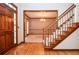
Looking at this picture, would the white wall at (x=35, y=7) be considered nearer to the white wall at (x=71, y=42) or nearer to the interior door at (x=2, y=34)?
the white wall at (x=71, y=42)

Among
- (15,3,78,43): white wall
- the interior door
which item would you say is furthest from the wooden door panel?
(15,3,78,43): white wall

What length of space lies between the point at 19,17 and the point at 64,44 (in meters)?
3.44

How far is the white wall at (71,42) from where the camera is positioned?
688 centimetres

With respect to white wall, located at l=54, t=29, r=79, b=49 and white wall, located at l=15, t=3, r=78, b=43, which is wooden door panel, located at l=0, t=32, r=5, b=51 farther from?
white wall, located at l=15, t=3, r=78, b=43

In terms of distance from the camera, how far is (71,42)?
272 inches

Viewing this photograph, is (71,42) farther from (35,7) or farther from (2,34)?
(35,7)

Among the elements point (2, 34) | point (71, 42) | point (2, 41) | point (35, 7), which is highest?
point (35, 7)

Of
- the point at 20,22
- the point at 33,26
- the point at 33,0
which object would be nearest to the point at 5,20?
the point at 20,22

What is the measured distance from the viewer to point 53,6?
30.4 feet

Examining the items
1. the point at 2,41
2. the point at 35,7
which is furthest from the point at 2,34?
the point at 35,7

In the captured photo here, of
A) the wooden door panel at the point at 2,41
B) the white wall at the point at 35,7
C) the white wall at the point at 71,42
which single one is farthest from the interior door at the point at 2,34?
the white wall at the point at 35,7

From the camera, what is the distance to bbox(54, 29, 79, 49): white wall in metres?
6.88

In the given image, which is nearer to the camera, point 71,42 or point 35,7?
point 71,42
